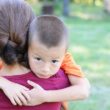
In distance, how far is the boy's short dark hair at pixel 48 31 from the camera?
2113 mm

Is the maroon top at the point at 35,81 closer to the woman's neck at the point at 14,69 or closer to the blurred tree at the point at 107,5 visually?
the woman's neck at the point at 14,69

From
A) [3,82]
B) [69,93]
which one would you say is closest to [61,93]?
[69,93]

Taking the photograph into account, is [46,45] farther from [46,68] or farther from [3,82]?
[3,82]

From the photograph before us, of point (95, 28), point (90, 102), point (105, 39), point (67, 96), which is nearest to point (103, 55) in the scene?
point (105, 39)

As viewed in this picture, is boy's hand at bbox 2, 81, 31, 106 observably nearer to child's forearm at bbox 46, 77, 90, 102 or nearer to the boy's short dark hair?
child's forearm at bbox 46, 77, 90, 102

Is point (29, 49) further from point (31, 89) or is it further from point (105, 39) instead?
point (105, 39)

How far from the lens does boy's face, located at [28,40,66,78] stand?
2.13m

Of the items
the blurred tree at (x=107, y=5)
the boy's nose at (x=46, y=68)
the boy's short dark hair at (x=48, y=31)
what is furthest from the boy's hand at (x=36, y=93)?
the blurred tree at (x=107, y=5)

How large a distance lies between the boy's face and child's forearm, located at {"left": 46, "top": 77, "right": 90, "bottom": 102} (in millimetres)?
103

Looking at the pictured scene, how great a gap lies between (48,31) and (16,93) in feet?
1.13

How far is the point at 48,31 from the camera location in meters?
2.12

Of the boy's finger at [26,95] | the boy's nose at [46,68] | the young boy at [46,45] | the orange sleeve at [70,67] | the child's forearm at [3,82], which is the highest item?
the young boy at [46,45]

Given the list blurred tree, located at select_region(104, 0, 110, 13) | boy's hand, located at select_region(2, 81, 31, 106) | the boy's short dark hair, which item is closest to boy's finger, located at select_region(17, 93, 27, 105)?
boy's hand, located at select_region(2, 81, 31, 106)

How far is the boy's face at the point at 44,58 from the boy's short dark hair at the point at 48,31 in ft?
0.08
